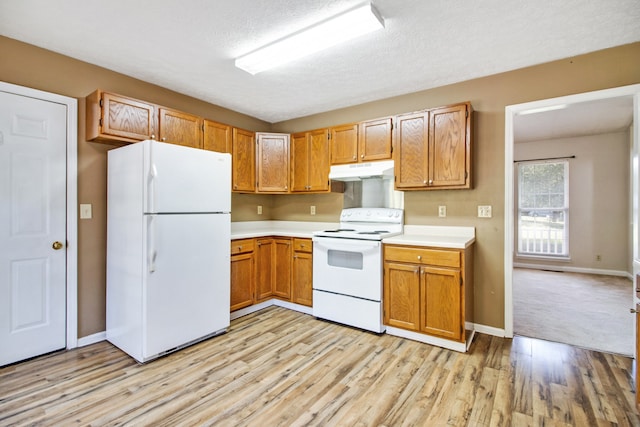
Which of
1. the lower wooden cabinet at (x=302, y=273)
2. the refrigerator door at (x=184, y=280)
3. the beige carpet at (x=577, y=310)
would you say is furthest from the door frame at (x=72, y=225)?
the beige carpet at (x=577, y=310)

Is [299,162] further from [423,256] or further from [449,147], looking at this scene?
[423,256]

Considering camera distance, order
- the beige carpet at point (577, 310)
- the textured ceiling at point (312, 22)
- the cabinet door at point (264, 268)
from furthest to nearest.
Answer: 1. the cabinet door at point (264, 268)
2. the beige carpet at point (577, 310)
3. the textured ceiling at point (312, 22)

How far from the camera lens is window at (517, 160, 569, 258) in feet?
19.8

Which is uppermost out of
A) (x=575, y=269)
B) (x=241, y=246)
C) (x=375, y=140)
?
(x=375, y=140)

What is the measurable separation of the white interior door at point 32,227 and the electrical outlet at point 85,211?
124 mm

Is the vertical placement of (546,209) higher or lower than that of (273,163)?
lower

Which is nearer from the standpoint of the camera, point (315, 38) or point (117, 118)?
point (315, 38)

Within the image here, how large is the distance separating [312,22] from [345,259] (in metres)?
2.10

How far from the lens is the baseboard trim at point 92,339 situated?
9.01 ft

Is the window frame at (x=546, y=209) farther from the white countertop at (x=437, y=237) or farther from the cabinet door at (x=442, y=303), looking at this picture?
the cabinet door at (x=442, y=303)

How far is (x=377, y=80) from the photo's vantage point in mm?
3117

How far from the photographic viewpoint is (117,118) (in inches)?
107

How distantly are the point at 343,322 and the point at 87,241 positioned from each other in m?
2.50

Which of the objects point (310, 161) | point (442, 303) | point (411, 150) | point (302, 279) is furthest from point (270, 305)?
point (411, 150)
